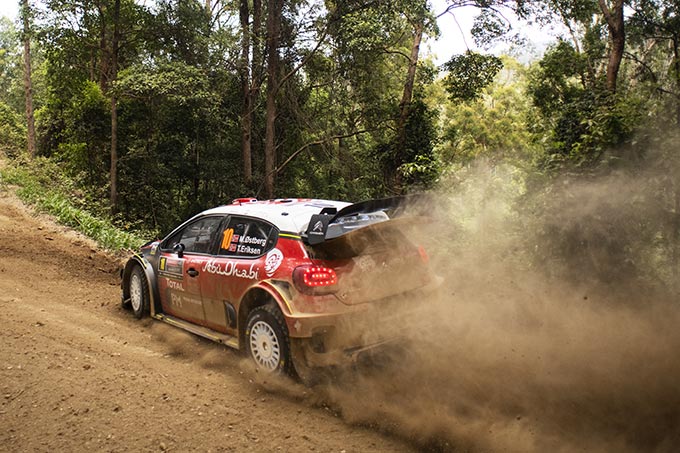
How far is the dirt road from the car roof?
1362mm

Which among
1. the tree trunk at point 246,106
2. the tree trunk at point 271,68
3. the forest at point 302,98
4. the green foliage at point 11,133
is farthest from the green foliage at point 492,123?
the green foliage at point 11,133

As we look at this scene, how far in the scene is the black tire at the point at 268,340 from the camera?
4.06 metres

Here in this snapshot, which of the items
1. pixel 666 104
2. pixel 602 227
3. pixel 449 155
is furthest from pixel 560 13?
pixel 449 155

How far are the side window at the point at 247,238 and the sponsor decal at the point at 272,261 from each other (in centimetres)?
8

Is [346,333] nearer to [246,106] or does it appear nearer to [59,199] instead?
[59,199]

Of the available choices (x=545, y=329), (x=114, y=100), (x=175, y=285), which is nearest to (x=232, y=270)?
(x=175, y=285)

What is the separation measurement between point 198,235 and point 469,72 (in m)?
11.5

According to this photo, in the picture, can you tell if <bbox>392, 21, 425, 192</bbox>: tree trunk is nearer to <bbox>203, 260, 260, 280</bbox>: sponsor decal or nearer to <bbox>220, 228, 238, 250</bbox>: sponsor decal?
<bbox>220, 228, 238, 250</bbox>: sponsor decal

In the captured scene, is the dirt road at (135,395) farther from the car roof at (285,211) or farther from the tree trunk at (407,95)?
the tree trunk at (407,95)

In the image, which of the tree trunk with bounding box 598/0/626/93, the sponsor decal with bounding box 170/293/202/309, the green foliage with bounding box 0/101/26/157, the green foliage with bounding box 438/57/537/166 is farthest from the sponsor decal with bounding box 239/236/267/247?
the green foliage with bounding box 438/57/537/166

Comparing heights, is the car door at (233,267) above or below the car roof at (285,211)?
below

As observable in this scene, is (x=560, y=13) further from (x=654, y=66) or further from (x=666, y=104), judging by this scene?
(x=654, y=66)

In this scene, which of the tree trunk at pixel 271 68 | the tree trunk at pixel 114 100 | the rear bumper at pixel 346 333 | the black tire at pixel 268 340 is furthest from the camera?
the tree trunk at pixel 271 68

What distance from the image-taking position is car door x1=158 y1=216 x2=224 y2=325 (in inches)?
202
